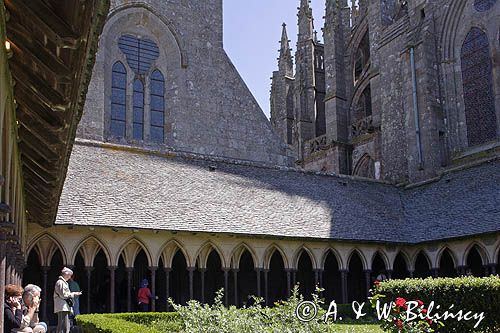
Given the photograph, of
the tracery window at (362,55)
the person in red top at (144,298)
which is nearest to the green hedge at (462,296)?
the person in red top at (144,298)

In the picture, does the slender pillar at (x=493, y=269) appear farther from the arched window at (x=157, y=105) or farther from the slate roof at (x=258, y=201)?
the arched window at (x=157, y=105)

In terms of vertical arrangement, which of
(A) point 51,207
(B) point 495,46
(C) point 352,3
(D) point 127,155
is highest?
Result: (C) point 352,3

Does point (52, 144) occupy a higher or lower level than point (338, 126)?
lower

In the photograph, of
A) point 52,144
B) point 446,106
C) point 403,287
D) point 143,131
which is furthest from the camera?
point 446,106

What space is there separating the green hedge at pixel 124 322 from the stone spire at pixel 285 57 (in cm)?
2865

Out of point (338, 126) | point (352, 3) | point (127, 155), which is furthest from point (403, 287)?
point (352, 3)

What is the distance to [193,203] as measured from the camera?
19.0 m

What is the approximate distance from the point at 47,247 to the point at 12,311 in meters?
9.29

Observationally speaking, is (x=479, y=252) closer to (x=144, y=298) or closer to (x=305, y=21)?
(x=144, y=298)

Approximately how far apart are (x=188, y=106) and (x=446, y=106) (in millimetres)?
10397

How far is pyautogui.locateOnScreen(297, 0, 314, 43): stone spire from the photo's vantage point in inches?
1464

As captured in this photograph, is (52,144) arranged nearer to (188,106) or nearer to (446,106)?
(188,106)

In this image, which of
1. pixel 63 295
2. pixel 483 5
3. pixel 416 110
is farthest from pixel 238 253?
pixel 483 5

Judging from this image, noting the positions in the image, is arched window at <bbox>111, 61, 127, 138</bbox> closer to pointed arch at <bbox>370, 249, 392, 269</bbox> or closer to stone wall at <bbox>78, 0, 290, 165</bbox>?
stone wall at <bbox>78, 0, 290, 165</bbox>
